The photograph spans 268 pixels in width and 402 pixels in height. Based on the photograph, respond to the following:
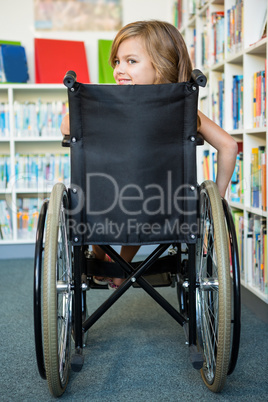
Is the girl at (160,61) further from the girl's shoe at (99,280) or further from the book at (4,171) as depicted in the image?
the book at (4,171)

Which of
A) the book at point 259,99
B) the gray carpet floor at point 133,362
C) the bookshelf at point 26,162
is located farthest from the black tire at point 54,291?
the bookshelf at point 26,162

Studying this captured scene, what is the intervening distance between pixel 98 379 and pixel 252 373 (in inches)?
18.5

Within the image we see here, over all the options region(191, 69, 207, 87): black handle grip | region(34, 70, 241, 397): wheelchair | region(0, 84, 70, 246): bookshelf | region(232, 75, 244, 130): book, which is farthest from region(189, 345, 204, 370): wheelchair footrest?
region(0, 84, 70, 246): bookshelf

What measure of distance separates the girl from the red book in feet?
6.90

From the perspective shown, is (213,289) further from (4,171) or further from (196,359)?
(4,171)

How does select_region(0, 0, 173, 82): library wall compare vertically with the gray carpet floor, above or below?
above

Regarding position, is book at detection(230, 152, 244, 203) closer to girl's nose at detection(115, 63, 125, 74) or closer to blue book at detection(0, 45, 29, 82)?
girl's nose at detection(115, 63, 125, 74)

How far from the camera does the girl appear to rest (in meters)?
1.47

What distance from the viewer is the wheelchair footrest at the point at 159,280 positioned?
158 cm

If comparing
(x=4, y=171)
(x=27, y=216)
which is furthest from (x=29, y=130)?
(x=27, y=216)

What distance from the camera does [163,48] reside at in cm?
147

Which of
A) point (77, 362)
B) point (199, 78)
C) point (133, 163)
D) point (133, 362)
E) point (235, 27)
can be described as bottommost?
point (133, 362)

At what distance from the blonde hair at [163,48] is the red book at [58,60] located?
6.93 feet

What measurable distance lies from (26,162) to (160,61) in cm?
223
